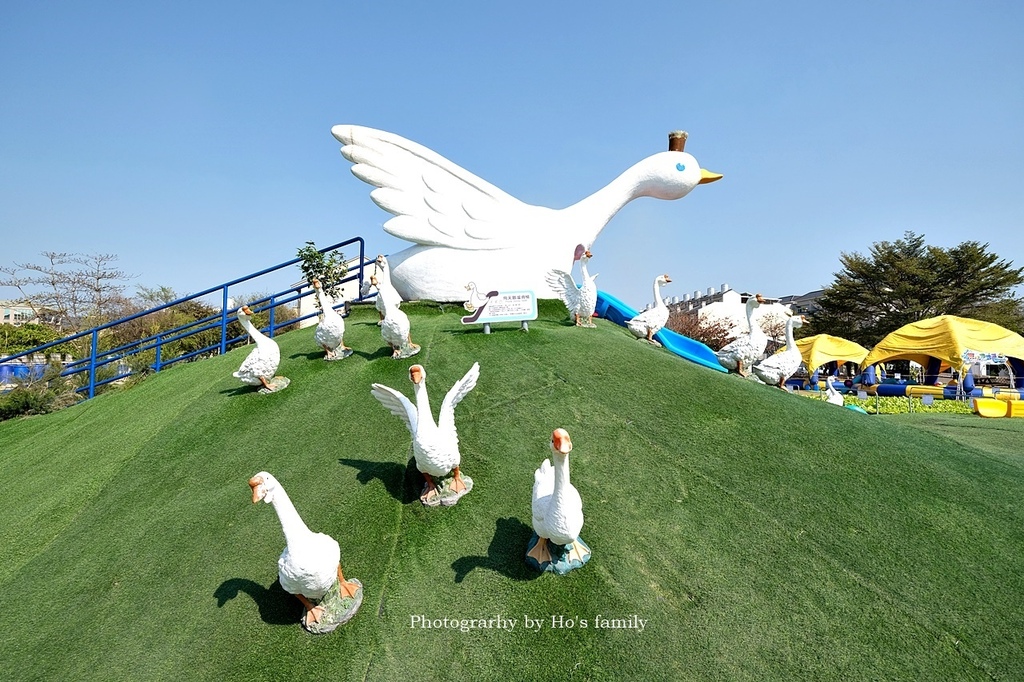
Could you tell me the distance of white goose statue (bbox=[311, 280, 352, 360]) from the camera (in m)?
6.97

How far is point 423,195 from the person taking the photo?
977cm

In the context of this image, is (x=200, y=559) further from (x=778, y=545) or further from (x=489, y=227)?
(x=489, y=227)

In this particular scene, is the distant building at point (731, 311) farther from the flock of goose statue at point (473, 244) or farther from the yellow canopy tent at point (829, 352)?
the flock of goose statue at point (473, 244)

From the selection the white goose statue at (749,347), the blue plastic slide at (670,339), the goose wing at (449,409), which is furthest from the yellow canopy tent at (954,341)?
the goose wing at (449,409)

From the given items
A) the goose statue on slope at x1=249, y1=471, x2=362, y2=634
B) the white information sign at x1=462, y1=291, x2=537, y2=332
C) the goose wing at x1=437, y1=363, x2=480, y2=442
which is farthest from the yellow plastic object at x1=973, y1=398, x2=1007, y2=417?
the goose statue on slope at x1=249, y1=471, x2=362, y2=634

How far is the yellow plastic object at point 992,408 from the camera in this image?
11953 mm

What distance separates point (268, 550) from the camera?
3990 mm

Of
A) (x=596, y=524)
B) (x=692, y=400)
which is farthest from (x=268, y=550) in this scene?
(x=692, y=400)

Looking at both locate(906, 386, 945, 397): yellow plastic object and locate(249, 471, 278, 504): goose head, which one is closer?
locate(249, 471, 278, 504): goose head

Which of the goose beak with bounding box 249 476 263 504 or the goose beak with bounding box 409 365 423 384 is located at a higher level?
the goose beak with bounding box 409 365 423 384

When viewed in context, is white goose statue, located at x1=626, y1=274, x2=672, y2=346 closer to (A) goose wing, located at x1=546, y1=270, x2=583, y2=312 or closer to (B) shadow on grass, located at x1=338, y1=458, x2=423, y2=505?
(A) goose wing, located at x1=546, y1=270, x2=583, y2=312

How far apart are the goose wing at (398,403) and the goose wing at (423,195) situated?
587 cm

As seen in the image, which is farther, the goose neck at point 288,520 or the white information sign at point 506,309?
the white information sign at point 506,309

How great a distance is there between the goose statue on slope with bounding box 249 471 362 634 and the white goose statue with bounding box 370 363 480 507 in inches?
36.8
